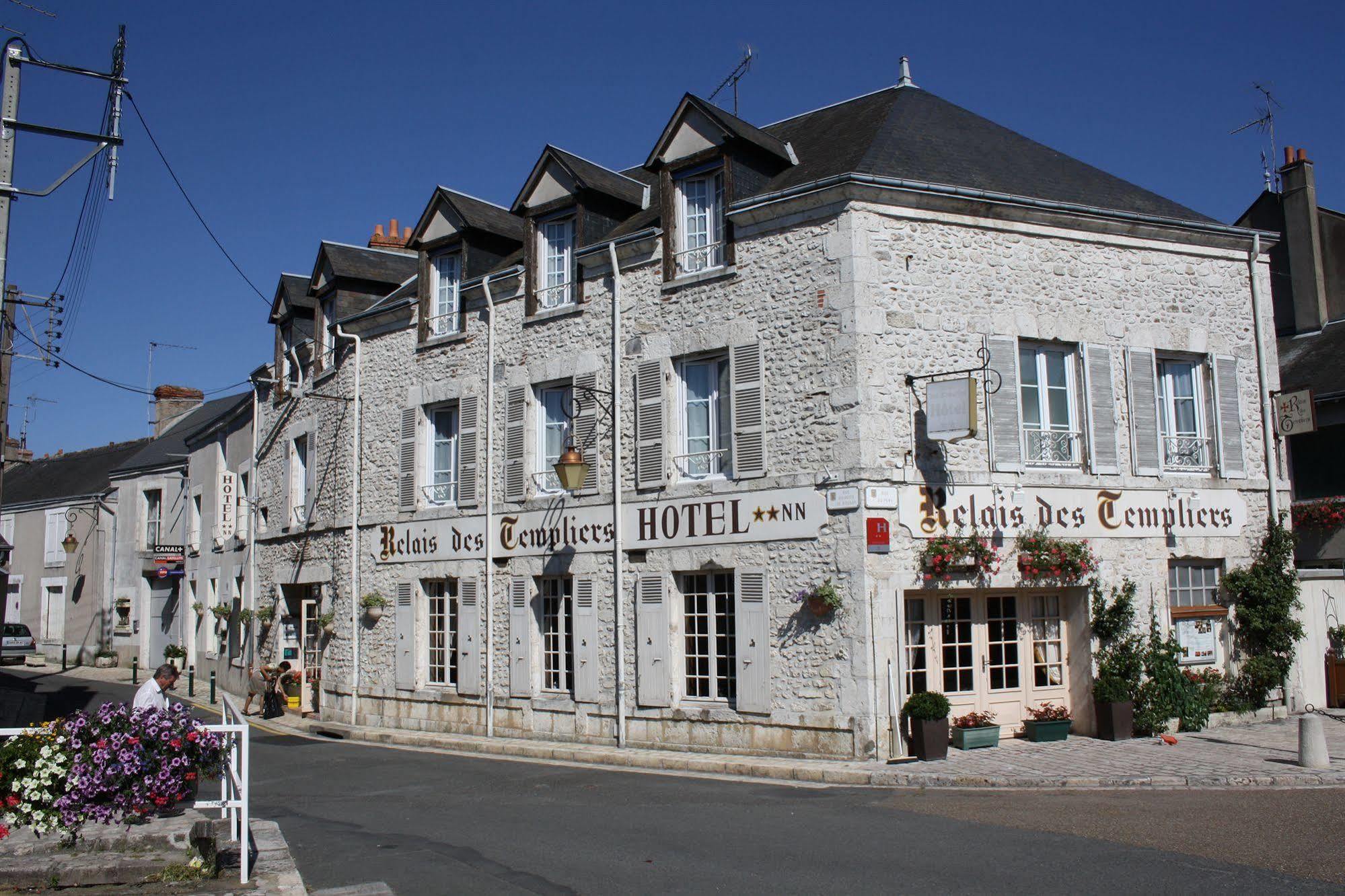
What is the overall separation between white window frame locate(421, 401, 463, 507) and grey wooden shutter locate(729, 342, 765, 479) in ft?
17.7

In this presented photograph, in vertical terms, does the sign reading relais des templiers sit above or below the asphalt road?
above

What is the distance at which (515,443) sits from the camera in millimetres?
15648

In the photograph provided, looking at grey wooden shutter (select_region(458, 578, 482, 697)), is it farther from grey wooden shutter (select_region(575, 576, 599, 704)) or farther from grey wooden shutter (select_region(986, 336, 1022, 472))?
grey wooden shutter (select_region(986, 336, 1022, 472))

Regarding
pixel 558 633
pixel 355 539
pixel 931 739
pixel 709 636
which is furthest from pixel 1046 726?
pixel 355 539

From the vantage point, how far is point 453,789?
10922mm

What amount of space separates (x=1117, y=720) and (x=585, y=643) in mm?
A: 6475

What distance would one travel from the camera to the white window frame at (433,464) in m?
16.9

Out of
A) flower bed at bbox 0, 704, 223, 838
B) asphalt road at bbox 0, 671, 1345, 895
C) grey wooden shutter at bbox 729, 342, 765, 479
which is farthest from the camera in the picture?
grey wooden shutter at bbox 729, 342, 765, 479

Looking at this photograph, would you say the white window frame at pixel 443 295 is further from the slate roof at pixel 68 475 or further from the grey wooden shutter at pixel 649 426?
the slate roof at pixel 68 475

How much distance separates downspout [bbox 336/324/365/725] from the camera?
1788 cm

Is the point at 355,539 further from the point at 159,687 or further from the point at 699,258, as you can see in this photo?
the point at 159,687

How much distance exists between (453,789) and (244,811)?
15.7ft

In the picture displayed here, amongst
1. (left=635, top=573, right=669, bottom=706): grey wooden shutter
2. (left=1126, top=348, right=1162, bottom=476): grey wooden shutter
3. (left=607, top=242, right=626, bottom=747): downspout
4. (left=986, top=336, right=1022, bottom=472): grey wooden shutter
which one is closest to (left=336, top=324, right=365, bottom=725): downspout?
(left=607, top=242, right=626, bottom=747): downspout

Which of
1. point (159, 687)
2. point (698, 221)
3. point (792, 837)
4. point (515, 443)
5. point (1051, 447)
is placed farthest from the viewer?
point (515, 443)
